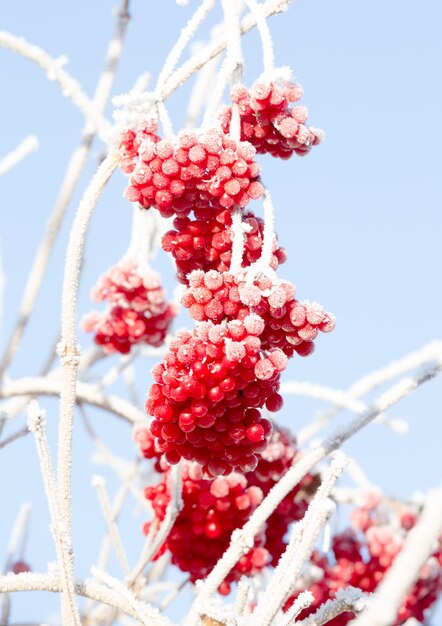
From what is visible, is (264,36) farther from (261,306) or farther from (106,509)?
(106,509)

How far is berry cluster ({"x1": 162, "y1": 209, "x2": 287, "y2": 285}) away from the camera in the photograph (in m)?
0.83

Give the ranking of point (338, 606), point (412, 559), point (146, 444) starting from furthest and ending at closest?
1. point (146, 444)
2. point (338, 606)
3. point (412, 559)

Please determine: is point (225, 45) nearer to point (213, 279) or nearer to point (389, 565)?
point (213, 279)

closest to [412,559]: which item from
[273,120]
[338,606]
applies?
[338,606]

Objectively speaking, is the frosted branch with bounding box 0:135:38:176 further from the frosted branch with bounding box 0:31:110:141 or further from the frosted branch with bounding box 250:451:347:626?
the frosted branch with bounding box 250:451:347:626

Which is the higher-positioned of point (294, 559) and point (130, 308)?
point (130, 308)

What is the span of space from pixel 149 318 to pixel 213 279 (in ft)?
2.27

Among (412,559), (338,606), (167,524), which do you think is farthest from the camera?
(167,524)

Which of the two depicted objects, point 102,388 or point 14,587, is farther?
point 102,388

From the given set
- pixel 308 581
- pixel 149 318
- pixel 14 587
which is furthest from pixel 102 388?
pixel 14 587

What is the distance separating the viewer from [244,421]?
2.65 feet

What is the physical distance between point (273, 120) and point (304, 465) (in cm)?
32

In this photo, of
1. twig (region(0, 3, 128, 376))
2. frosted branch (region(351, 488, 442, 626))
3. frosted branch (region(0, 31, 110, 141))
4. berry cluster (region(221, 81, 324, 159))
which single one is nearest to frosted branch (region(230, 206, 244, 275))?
berry cluster (region(221, 81, 324, 159))

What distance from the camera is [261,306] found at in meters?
0.79
